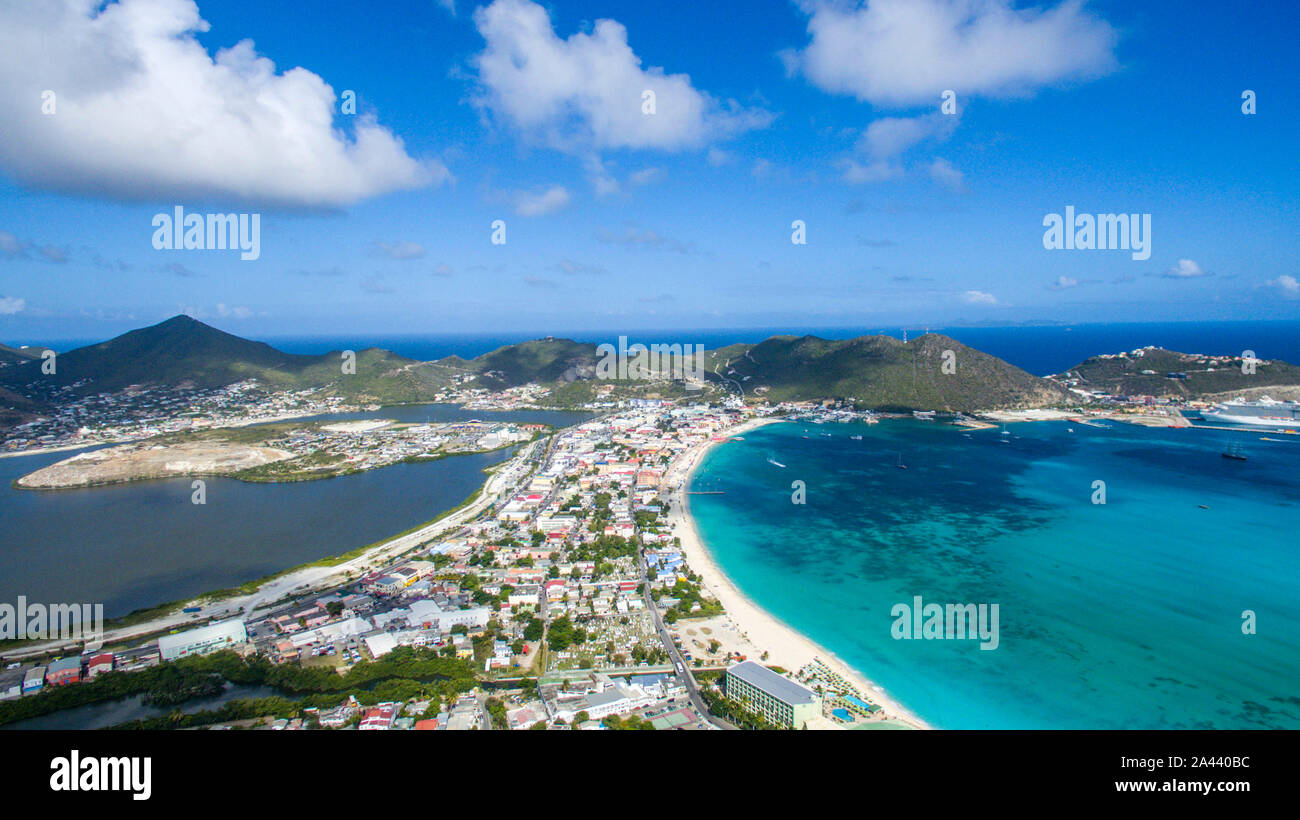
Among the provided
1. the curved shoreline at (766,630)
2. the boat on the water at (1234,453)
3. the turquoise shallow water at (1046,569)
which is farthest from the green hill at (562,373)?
the curved shoreline at (766,630)

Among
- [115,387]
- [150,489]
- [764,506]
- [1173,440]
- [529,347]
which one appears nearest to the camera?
[764,506]

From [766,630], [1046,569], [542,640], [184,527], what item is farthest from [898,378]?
[184,527]

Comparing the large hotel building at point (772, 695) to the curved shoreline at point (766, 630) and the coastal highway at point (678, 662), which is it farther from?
the curved shoreline at point (766, 630)

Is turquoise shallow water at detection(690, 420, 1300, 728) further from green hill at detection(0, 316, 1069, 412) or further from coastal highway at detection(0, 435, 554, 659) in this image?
green hill at detection(0, 316, 1069, 412)

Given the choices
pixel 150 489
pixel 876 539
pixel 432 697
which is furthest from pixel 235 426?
pixel 876 539

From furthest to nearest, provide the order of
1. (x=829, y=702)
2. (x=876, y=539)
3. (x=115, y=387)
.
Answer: (x=115, y=387) < (x=876, y=539) < (x=829, y=702)

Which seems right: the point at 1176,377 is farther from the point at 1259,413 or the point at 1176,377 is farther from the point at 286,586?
the point at 286,586
